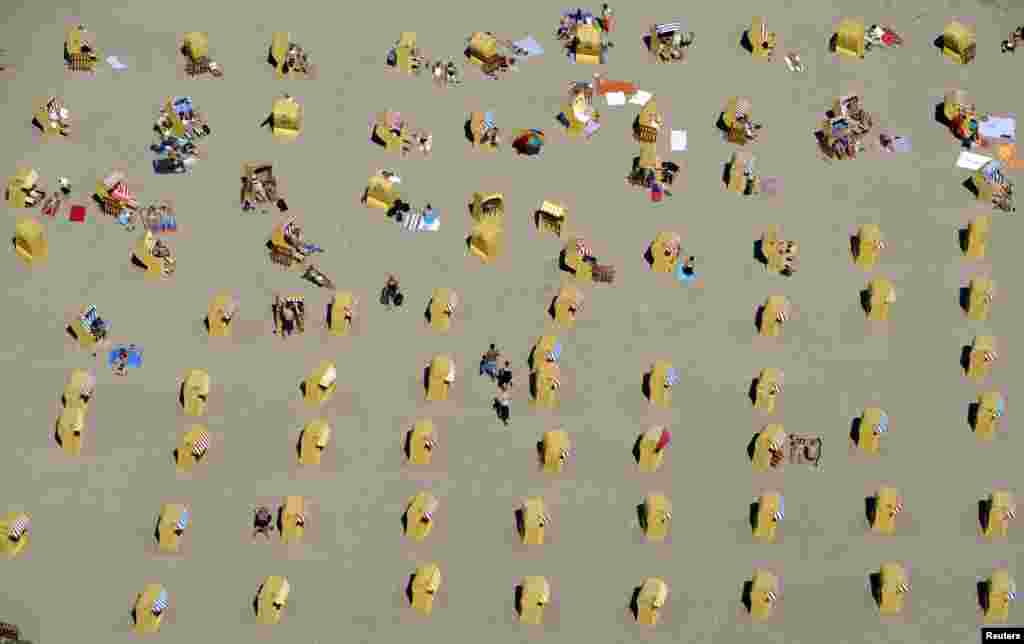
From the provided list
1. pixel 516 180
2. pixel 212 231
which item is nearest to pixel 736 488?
pixel 516 180

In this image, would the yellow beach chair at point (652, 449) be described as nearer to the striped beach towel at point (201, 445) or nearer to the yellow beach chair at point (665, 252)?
the yellow beach chair at point (665, 252)

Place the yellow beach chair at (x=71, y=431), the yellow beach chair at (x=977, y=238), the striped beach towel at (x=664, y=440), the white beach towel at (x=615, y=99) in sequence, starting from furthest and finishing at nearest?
the white beach towel at (x=615, y=99) → the yellow beach chair at (x=977, y=238) → the striped beach towel at (x=664, y=440) → the yellow beach chair at (x=71, y=431)

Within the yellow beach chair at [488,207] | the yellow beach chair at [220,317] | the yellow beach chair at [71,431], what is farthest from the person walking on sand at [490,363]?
the yellow beach chair at [71,431]

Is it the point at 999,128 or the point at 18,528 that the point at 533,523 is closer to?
the point at 18,528

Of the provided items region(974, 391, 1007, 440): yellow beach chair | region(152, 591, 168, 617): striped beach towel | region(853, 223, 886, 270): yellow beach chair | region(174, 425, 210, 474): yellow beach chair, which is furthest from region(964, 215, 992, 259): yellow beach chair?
region(152, 591, 168, 617): striped beach towel

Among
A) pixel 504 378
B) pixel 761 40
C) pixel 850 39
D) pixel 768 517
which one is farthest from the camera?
pixel 761 40

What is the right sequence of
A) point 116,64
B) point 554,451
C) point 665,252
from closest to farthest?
point 554,451 < point 665,252 < point 116,64

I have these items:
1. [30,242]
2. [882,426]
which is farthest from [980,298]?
[30,242]

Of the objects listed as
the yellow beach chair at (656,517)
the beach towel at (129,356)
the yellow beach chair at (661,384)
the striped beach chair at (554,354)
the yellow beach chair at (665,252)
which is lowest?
the yellow beach chair at (656,517)
